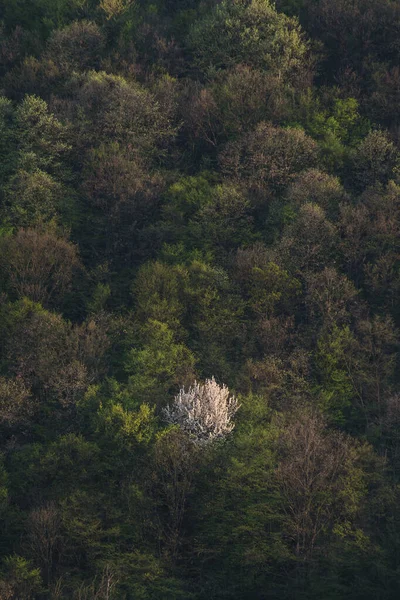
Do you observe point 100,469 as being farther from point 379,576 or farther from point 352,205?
point 352,205

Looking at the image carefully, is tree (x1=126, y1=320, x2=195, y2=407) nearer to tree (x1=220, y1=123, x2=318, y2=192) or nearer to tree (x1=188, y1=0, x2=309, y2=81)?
tree (x1=220, y1=123, x2=318, y2=192)

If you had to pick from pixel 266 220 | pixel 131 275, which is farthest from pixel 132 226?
pixel 266 220

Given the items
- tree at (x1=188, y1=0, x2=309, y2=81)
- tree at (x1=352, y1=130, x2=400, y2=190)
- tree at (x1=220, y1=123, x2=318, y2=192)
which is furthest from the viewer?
tree at (x1=188, y1=0, x2=309, y2=81)

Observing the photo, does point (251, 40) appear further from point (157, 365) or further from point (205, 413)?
point (205, 413)

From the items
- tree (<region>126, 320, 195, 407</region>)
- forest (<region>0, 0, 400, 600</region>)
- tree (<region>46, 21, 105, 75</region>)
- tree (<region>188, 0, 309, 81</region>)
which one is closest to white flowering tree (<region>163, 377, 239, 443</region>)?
forest (<region>0, 0, 400, 600</region>)

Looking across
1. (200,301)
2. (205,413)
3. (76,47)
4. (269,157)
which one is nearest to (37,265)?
(200,301)

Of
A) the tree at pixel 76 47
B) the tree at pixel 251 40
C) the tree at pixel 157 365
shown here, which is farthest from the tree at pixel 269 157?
the tree at pixel 76 47
